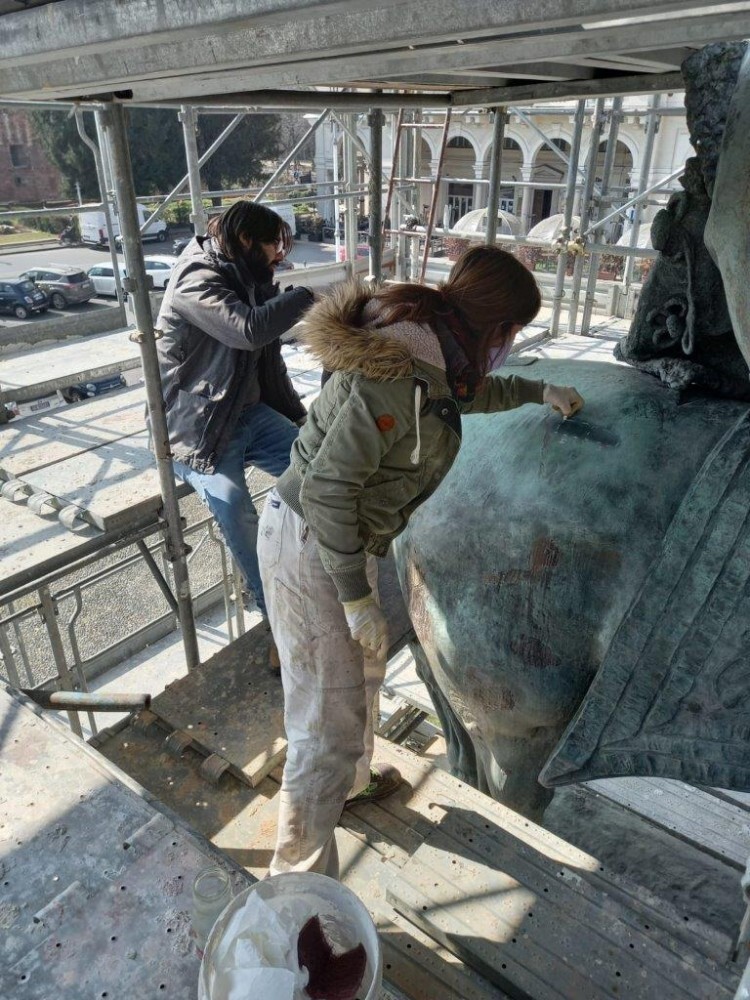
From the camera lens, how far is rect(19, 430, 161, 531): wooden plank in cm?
277

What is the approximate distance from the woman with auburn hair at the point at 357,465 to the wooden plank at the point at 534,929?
341mm

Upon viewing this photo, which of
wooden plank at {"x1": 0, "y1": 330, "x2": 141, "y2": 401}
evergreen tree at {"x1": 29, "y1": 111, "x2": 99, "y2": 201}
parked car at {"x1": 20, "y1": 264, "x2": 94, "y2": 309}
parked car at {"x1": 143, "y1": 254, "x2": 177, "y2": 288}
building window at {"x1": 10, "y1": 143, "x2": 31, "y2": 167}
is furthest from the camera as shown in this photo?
building window at {"x1": 10, "y1": 143, "x2": 31, "y2": 167}

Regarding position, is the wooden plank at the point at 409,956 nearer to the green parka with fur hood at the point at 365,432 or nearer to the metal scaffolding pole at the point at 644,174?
the green parka with fur hood at the point at 365,432

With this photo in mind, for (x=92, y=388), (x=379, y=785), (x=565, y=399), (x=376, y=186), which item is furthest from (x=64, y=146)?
(x=565, y=399)

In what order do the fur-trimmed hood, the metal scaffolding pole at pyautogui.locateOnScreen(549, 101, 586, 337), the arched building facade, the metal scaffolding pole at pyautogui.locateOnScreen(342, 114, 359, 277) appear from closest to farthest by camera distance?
the fur-trimmed hood → the metal scaffolding pole at pyautogui.locateOnScreen(549, 101, 586, 337) → the metal scaffolding pole at pyautogui.locateOnScreen(342, 114, 359, 277) → the arched building facade

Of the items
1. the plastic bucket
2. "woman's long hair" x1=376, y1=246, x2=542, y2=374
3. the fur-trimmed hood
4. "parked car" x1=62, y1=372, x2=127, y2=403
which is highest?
"woman's long hair" x1=376, y1=246, x2=542, y2=374

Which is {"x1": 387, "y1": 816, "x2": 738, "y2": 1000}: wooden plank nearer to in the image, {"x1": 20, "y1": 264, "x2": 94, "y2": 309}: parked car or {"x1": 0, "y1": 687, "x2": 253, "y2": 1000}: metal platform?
{"x1": 0, "y1": 687, "x2": 253, "y2": 1000}: metal platform

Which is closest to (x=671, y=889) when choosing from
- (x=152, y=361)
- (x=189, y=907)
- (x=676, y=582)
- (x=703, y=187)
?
(x=676, y=582)

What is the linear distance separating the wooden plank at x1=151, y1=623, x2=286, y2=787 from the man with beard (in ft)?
0.77

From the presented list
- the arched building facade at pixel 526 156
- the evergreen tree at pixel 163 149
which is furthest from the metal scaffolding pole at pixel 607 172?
the evergreen tree at pixel 163 149

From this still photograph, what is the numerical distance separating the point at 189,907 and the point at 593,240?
7809 millimetres

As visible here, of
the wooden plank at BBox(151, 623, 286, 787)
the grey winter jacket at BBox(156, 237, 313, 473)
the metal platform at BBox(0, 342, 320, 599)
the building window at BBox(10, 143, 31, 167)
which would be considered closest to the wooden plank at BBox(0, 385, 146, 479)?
the metal platform at BBox(0, 342, 320, 599)

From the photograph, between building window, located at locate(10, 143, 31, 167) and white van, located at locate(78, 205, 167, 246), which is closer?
white van, located at locate(78, 205, 167, 246)

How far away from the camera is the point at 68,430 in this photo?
138 inches
